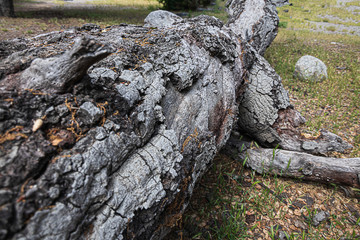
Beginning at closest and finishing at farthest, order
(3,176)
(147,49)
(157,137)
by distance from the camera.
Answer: (3,176)
(157,137)
(147,49)

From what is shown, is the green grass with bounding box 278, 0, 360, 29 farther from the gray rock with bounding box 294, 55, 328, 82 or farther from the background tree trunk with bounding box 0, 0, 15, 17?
the background tree trunk with bounding box 0, 0, 15, 17

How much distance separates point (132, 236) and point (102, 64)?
1245 mm

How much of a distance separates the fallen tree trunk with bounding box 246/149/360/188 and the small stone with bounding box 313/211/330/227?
0.43 m

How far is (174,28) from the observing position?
7.98 feet

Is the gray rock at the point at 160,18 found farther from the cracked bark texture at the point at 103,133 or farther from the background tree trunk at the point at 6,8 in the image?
the background tree trunk at the point at 6,8

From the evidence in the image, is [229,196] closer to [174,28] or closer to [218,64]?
[218,64]

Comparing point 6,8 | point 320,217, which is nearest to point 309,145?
point 320,217

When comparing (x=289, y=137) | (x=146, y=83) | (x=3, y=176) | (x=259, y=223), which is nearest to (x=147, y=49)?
(x=146, y=83)

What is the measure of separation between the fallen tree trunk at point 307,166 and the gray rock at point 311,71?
3.23 meters

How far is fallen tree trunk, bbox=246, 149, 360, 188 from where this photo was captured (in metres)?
2.51

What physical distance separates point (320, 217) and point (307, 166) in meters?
0.60

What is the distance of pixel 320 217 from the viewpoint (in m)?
2.26

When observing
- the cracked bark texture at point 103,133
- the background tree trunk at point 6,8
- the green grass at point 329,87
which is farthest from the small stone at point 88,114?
the background tree trunk at point 6,8

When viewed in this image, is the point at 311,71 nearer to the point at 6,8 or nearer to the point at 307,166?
the point at 307,166
